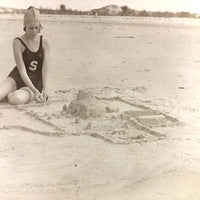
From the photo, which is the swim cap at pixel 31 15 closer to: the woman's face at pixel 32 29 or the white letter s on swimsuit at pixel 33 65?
the woman's face at pixel 32 29

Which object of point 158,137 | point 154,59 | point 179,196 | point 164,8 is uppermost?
point 164,8

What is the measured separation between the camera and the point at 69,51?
3.57 meters

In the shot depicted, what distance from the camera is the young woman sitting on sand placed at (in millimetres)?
2729

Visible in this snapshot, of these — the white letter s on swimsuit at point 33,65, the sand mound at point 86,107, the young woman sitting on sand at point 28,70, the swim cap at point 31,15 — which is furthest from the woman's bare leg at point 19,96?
the swim cap at point 31,15

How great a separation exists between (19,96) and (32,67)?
20 centimetres

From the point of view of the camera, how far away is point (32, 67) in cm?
281

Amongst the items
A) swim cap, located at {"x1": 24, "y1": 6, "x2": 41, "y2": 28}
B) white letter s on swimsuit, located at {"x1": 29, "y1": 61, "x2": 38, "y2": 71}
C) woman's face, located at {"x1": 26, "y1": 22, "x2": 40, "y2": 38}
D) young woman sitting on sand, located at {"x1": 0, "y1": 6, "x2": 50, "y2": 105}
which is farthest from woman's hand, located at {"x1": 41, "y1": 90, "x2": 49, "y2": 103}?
swim cap, located at {"x1": 24, "y1": 6, "x2": 41, "y2": 28}

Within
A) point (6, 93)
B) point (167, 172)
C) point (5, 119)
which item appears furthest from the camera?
point (6, 93)

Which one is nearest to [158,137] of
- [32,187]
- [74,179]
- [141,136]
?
[141,136]

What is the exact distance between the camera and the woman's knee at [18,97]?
2.73 meters

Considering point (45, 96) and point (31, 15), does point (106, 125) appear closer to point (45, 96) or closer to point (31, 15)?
point (45, 96)

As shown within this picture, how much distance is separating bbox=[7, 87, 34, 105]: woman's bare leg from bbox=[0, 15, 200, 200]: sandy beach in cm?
4

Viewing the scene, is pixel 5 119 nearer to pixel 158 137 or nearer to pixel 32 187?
pixel 32 187

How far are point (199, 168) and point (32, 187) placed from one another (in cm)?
77
